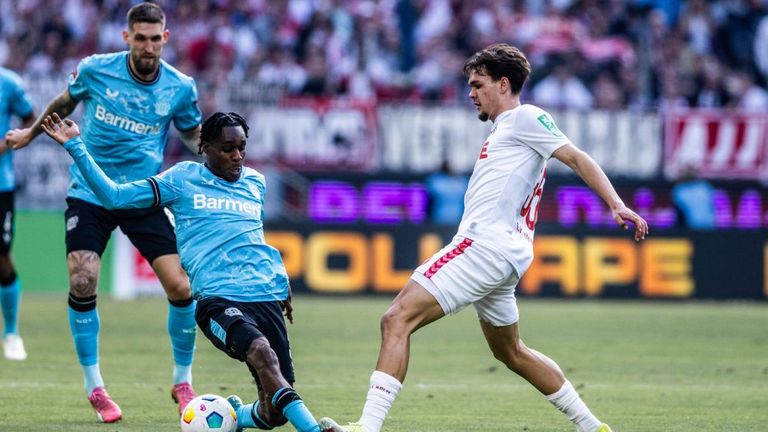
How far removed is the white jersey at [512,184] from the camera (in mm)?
7449

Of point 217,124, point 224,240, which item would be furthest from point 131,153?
point 224,240

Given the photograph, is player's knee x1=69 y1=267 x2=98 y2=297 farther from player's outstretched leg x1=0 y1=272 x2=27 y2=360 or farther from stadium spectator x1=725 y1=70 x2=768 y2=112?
stadium spectator x1=725 y1=70 x2=768 y2=112

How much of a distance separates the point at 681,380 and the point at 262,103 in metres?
9.79

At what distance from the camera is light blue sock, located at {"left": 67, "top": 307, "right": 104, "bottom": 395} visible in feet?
29.1

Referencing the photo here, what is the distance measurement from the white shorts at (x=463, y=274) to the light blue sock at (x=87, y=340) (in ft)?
8.47

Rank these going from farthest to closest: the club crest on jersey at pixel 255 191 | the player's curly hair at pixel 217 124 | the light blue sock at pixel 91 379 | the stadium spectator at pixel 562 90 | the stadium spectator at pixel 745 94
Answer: the stadium spectator at pixel 745 94 < the stadium spectator at pixel 562 90 < the light blue sock at pixel 91 379 < the club crest on jersey at pixel 255 191 < the player's curly hair at pixel 217 124

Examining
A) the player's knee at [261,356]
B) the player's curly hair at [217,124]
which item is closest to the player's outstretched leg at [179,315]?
the player's curly hair at [217,124]

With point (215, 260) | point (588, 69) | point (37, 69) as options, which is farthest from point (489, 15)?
point (215, 260)

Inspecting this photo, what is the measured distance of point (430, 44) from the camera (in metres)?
23.1

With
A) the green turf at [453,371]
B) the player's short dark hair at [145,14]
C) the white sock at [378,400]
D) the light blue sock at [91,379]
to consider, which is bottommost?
the green turf at [453,371]

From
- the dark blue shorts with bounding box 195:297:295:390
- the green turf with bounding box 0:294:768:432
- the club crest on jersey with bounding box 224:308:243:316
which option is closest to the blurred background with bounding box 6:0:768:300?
the green turf with bounding box 0:294:768:432

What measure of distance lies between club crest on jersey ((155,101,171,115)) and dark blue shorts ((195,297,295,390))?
2.34 metres

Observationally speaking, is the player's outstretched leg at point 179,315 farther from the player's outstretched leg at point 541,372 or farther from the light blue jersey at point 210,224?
the player's outstretched leg at point 541,372

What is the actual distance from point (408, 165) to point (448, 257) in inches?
503
